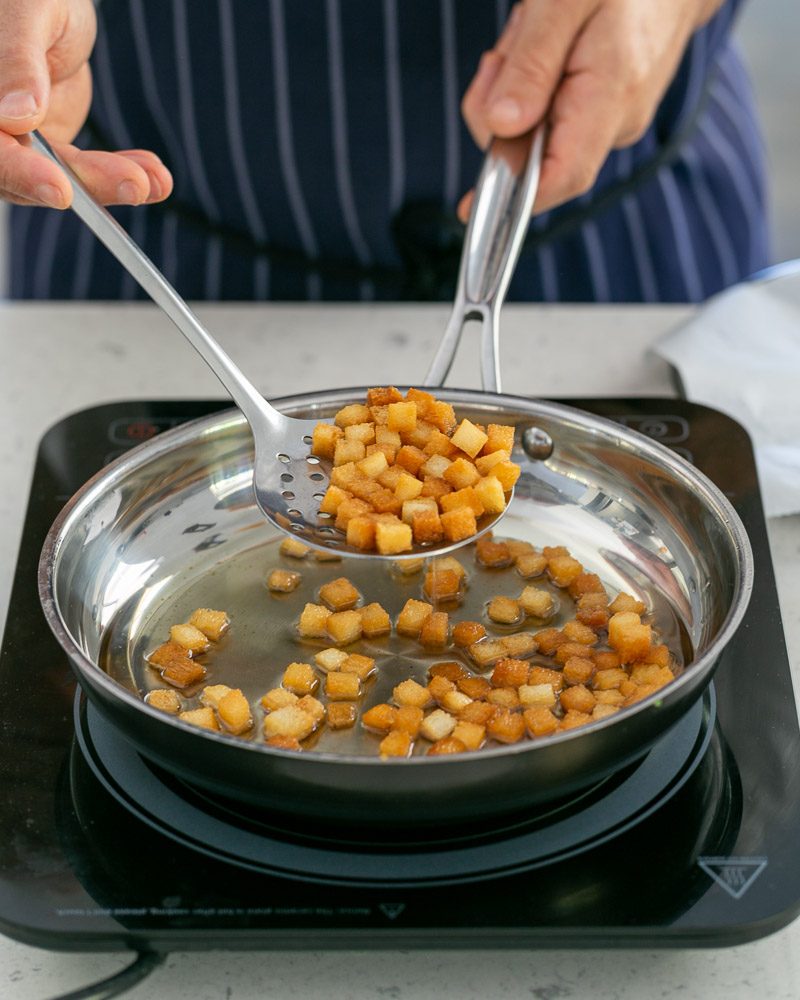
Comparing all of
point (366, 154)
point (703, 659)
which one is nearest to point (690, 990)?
point (703, 659)

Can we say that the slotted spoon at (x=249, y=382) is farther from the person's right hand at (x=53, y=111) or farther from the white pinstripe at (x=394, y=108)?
the white pinstripe at (x=394, y=108)

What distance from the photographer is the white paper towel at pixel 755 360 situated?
1182mm

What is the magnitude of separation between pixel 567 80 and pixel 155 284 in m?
0.49

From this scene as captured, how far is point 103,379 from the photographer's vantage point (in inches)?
51.8

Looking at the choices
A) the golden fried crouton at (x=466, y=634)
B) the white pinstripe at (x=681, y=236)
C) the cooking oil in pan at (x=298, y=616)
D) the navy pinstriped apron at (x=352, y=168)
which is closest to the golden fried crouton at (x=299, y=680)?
the cooking oil in pan at (x=298, y=616)

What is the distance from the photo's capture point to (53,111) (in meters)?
1.16

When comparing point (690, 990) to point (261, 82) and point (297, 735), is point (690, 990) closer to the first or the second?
point (297, 735)

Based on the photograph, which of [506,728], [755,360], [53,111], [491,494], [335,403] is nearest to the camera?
[506,728]

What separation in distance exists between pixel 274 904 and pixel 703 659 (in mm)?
269

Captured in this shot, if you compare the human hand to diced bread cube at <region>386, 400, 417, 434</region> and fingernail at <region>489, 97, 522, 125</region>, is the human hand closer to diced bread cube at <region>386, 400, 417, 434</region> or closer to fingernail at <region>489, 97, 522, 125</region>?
A: fingernail at <region>489, 97, 522, 125</region>

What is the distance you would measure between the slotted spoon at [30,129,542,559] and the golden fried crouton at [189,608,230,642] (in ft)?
0.27

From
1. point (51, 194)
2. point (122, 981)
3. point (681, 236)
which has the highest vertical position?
point (51, 194)

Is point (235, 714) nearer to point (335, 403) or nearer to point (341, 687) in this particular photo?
point (341, 687)

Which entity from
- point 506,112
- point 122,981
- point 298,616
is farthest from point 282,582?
point 506,112
